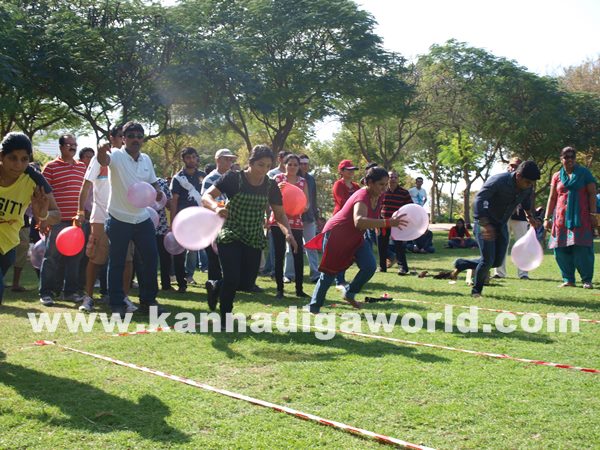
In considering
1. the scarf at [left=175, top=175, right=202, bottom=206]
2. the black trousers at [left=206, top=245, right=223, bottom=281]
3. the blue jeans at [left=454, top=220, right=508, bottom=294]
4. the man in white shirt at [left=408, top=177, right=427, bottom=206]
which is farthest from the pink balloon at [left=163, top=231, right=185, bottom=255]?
the man in white shirt at [left=408, top=177, right=427, bottom=206]

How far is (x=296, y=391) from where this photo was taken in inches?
181

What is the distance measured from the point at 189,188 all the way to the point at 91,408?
20.0 ft

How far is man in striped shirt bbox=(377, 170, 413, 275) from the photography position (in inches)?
517

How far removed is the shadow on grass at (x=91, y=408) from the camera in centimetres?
384

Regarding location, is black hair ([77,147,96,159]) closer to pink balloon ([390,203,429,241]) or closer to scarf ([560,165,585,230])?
pink balloon ([390,203,429,241])

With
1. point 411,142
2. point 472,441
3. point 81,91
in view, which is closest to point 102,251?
point 472,441

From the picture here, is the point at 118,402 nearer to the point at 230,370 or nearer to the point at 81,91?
the point at 230,370

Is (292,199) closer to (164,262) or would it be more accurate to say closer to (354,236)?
(354,236)

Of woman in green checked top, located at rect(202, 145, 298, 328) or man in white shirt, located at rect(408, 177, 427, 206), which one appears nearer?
woman in green checked top, located at rect(202, 145, 298, 328)

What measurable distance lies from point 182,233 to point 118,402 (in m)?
2.00

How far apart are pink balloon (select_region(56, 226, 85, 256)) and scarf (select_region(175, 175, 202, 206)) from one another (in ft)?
6.84

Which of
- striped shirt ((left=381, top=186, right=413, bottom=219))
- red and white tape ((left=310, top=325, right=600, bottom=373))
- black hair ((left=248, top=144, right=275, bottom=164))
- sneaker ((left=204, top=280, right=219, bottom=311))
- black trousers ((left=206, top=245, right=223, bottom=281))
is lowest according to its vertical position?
red and white tape ((left=310, top=325, right=600, bottom=373))

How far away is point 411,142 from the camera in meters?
45.7

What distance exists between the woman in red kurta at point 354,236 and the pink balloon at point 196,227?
64.2 inches
